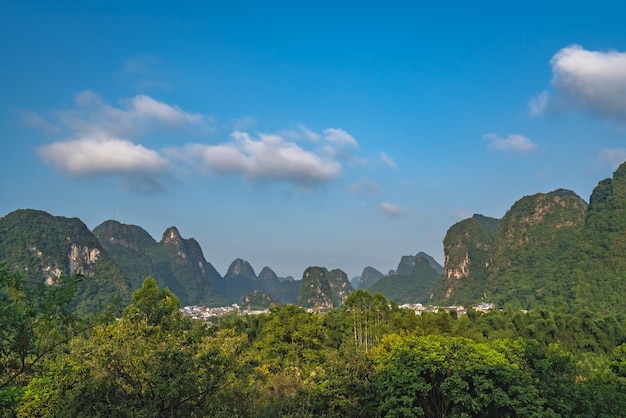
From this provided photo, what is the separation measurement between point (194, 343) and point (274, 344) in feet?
65.0

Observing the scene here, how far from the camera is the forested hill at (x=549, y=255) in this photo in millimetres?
63216

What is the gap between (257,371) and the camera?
19141 millimetres

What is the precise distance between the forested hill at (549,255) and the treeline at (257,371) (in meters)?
34.5

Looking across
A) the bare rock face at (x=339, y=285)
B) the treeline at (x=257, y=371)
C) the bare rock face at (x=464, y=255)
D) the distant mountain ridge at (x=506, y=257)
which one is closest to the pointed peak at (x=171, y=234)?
the distant mountain ridge at (x=506, y=257)

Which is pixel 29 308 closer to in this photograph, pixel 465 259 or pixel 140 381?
pixel 140 381

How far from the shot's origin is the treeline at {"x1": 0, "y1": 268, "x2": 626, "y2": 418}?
23.3ft

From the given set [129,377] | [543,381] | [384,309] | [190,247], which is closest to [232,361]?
[129,377]

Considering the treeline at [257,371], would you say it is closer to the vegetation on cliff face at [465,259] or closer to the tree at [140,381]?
the tree at [140,381]

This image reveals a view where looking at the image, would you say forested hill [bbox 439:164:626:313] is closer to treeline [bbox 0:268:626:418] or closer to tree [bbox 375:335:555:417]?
treeline [bbox 0:268:626:418]

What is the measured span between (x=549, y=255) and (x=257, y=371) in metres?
81.7

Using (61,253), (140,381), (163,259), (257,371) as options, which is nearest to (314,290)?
(61,253)

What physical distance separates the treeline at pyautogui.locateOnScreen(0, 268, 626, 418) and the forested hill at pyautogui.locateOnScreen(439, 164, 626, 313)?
113ft

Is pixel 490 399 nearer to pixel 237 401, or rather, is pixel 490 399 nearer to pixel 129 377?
pixel 237 401

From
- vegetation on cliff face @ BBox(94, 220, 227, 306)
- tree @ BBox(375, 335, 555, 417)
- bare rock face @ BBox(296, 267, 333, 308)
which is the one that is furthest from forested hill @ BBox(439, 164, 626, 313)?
vegetation on cliff face @ BBox(94, 220, 227, 306)
